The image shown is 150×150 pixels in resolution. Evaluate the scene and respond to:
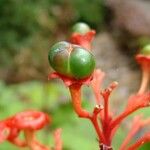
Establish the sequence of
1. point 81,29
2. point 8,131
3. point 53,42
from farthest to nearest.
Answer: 1. point 53,42
2. point 81,29
3. point 8,131

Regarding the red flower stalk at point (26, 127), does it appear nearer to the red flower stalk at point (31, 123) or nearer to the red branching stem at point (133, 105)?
the red flower stalk at point (31, 123)

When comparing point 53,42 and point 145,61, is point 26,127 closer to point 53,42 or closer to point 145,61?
point 145,61

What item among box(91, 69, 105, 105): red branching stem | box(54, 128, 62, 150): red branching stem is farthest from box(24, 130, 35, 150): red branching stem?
Answer: box(91, 69, 105, 105): red branching stem

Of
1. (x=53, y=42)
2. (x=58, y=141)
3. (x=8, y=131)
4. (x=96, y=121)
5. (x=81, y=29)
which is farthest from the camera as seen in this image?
(x=53, y=42)

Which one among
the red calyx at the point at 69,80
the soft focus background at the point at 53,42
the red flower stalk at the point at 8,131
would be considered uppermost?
the red calyx at the point at 69,80

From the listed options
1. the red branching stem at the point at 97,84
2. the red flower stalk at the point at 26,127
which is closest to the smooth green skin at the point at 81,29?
the red branching stem at the point at 97,84

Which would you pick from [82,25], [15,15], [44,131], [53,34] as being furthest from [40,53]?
[82,25]

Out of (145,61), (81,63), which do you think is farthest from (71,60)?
(145,61)
